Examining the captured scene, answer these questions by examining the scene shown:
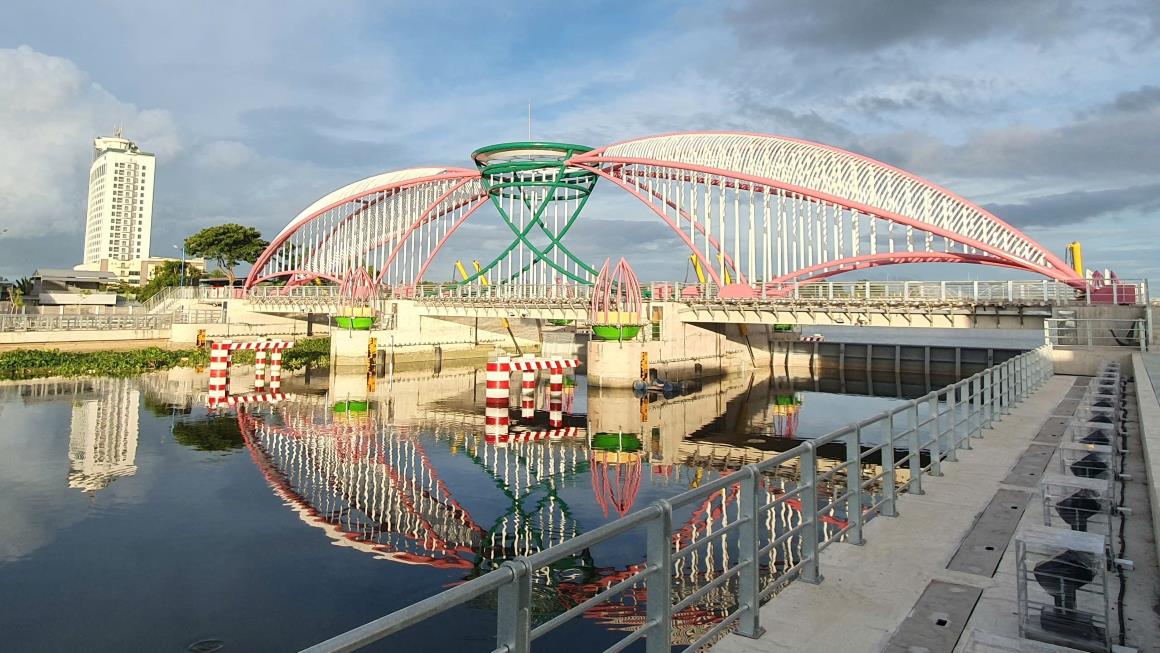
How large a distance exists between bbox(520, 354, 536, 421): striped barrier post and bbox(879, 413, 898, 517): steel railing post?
737 inches

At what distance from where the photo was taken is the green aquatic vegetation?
115 feet

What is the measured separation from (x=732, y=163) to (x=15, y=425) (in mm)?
44249

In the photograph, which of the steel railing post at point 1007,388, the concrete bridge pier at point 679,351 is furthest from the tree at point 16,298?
the steel railing post at point 1007,388

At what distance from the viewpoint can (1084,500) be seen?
541 centimetres

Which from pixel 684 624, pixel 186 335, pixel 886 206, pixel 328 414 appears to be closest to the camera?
pixel 684 624

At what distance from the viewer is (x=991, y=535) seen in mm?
6953

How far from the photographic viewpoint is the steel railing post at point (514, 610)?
300 centimetres

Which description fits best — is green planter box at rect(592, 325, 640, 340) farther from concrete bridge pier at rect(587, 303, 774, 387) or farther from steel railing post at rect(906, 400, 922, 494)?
steel railing post at rect(906, 400, 922, 494)

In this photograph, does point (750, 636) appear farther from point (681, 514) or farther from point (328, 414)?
point (328, 414)

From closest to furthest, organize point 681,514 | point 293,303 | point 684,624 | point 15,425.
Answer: point 684,624, point 681,514, point 15,425, point 293,303

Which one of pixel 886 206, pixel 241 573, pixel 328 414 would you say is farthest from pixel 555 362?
pixel 886 206

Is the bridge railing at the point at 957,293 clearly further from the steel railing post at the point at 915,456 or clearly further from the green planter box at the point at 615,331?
the steel railing post at the point at 915,456

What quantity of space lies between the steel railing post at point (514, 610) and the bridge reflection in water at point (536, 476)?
1706mm

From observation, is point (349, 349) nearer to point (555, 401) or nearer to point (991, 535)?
point (555, 401)
